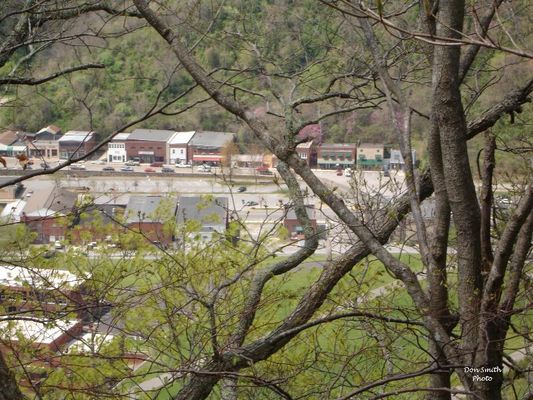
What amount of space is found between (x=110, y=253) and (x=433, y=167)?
3311 mm

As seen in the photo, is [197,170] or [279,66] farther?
[197,170]

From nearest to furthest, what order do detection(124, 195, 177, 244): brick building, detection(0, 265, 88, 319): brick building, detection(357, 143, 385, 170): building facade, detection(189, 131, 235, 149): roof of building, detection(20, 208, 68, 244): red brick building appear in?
detection(20, 208, 68, 244): red brick building, detection(0, 265, 88, 319): brick building, detection(124, 195, 177, 244): brick building, detection(357, 143, 385, 170): building facade, detection(189, 131, 235, 149): roof of building

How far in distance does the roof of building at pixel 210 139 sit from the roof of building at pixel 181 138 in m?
0.21

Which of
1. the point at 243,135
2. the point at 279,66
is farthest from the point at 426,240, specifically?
the point at 243,135

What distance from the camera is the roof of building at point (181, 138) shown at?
22067 millimetres

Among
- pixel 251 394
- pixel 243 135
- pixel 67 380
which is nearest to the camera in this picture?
pixel 251 394

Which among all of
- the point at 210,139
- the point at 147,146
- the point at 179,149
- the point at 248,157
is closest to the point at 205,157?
the point at 210,139

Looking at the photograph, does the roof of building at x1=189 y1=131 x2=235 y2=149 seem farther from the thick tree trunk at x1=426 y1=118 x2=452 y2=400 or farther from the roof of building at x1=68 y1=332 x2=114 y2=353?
the thick tree trunk at x1=426 y1=118 x2=452 y2=400

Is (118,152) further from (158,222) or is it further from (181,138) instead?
(158,222)

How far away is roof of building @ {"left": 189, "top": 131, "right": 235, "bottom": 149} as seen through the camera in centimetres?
2056

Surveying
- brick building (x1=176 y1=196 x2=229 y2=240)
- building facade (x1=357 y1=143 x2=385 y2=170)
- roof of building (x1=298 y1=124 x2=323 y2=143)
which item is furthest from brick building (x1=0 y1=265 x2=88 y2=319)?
building facade (x1=357 y1=143 x2=385 y2=170)

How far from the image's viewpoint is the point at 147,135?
22.5m

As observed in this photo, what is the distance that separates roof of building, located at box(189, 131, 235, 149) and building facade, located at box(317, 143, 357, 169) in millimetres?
4988

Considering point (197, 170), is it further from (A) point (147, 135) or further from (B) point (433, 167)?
(B) point (433, 167)
